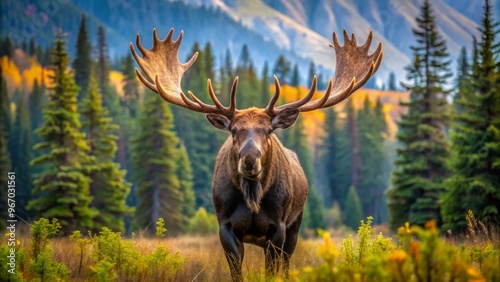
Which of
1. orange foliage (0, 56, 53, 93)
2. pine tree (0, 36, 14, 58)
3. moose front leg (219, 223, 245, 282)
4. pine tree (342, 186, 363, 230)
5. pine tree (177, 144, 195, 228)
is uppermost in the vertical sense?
pine tree (0, 36, 14, 58)

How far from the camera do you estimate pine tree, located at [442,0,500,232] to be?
20016 millimetres

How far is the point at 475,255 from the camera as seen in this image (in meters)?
6.17

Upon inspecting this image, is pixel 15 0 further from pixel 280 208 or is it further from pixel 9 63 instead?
pixel 280 208

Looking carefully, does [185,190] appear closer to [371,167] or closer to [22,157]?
[22,157]

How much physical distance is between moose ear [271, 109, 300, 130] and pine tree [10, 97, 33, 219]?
47125mm

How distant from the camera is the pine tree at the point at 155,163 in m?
39.0

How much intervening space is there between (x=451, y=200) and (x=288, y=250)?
13.9m

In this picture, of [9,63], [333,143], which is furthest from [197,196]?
[9,63]

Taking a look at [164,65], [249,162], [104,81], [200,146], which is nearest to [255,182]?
[249,162]

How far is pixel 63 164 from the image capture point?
1092 inches

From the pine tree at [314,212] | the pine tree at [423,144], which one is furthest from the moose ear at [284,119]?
the pine tree at [314,212]

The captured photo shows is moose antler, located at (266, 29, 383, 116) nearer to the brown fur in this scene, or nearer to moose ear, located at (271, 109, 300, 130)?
moose ear, located at (271, 109, 300, 130)

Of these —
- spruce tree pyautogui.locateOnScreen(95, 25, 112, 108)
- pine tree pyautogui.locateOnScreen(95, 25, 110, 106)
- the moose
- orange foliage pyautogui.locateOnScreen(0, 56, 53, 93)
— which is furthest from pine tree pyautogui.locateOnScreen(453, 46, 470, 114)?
orange foliage pyautogui.locateOnScreen(0, 56, 53, 93)

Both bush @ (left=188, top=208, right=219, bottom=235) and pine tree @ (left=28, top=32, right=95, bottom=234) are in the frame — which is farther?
bush @ (left=188, top=208, right=219, bottom=235)
